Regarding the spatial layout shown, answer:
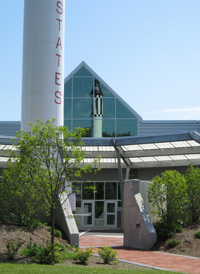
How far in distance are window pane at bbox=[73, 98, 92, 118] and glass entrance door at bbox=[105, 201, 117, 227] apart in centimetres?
877

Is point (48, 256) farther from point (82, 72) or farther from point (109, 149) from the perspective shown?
point (82, 72)

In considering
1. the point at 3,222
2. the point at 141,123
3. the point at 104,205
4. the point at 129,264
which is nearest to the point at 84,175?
the point at 104,205

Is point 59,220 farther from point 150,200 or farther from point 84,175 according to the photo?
point 84,175

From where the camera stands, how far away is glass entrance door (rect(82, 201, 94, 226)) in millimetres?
37375

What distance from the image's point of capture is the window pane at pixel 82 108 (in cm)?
4031

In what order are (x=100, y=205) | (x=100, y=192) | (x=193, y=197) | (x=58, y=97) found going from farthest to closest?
(x=100, y=192)
(x=100, y=205)
(x=58, y=97)
(x=193, y=197)

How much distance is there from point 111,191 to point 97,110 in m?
8.00

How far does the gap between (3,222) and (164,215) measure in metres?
8.14

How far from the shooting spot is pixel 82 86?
40.5 m

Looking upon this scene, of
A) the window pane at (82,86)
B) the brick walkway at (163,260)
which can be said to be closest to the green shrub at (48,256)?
the brick walkway at (163,260)

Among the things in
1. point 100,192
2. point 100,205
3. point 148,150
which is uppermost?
point 148,150

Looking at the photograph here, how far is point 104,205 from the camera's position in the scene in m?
38.1

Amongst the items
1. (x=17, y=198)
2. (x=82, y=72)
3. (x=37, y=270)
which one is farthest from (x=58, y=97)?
(x=37, y=270)

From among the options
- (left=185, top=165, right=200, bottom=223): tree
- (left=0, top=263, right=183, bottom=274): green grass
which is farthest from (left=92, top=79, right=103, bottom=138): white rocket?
(left=0, top=263, right=183, bottom=274): green grass
